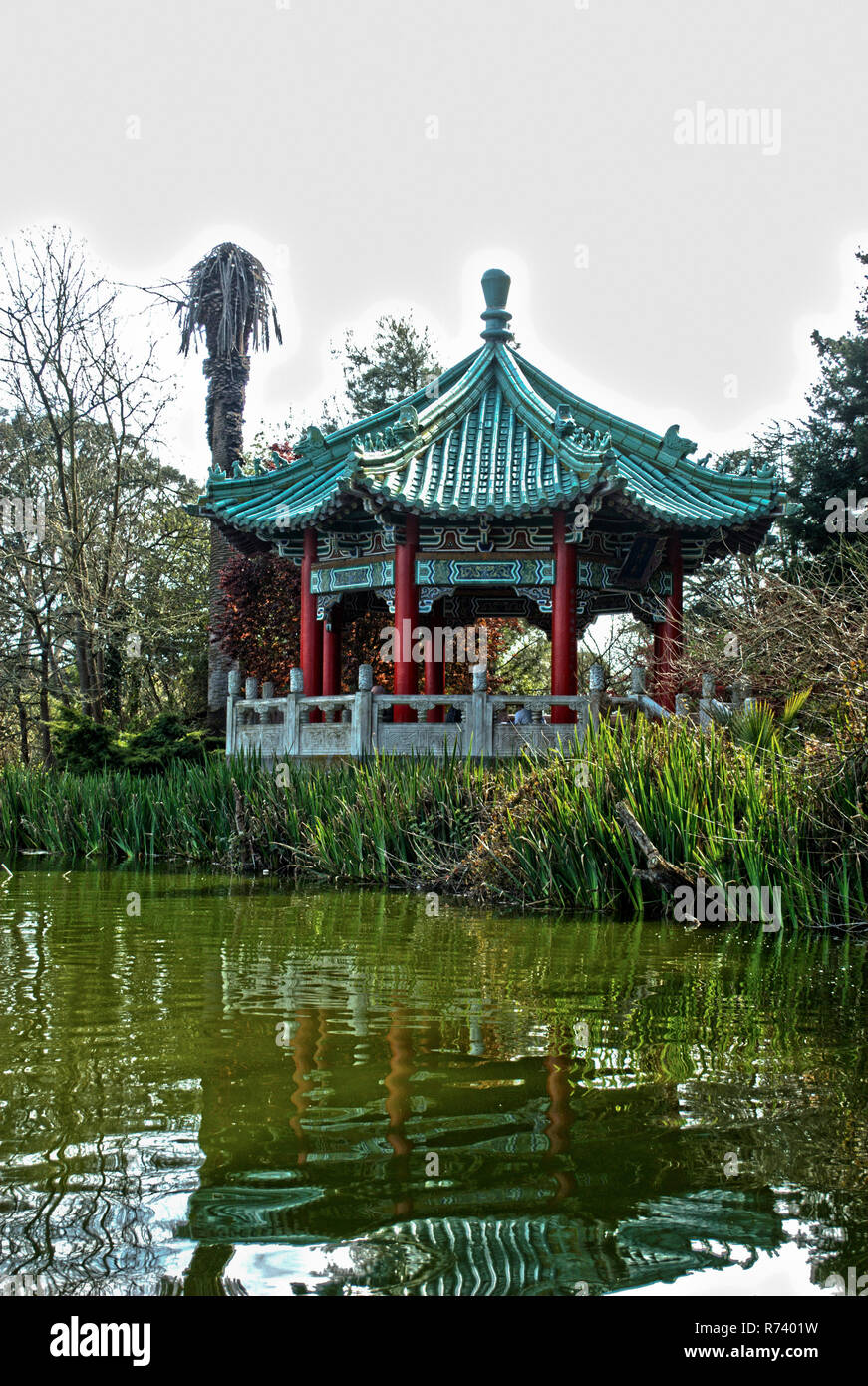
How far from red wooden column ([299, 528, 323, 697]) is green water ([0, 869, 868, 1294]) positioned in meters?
9.17

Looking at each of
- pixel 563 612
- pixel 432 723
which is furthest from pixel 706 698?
pixel 432 723

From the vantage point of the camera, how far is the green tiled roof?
13.5 m

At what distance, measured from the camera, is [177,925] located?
Result: 7.92 meters

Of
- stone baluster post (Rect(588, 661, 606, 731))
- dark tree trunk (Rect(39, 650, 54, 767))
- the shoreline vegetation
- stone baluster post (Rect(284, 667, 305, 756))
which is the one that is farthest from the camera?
dark tree trunk (Rect(39, 650, 54, 767))

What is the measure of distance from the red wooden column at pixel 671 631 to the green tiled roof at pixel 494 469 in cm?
77

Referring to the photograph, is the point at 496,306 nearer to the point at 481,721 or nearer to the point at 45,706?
the point at 481,721

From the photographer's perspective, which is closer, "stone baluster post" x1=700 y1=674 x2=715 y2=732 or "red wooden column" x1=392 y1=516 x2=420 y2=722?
"stone baluster post" x1=700 y1=674 x2=715 y2=732

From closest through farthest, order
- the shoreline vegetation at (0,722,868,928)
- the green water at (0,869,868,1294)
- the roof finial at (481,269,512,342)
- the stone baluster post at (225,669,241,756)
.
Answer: the green water at (0,869,868,1294)
the shoreline vegetation at (0,722,868,928)
the stone baluster post at (225,669,241,756)
the roof finial at (481,269,512,342)

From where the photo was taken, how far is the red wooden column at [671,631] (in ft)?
47.1

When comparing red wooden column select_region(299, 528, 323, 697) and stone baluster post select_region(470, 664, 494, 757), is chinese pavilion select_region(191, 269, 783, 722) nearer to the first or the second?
red wooden column select_region(299, 528, 323, 697)

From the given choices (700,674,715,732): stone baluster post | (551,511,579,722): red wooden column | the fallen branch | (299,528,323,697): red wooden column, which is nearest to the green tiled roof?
(299,528,323,697): red wooden column

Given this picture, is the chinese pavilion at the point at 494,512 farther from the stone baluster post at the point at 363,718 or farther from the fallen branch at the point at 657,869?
the fallen branch at the point at 657,869
